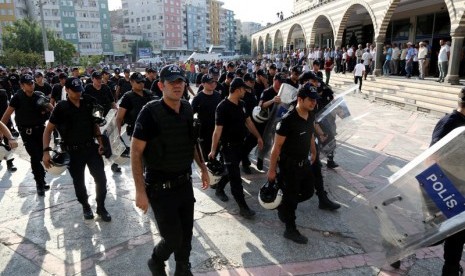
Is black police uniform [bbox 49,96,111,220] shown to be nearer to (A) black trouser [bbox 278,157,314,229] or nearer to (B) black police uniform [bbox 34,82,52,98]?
(A) black trouser [bbox 278,157,314,229]

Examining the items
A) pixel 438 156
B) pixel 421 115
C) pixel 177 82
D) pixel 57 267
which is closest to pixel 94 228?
pixel 57 267

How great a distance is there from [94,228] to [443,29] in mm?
18483

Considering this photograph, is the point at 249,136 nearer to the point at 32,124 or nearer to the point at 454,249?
the point at 32,124

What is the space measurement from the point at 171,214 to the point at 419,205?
76.8 inches

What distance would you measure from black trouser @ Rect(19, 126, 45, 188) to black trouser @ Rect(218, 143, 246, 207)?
3041mm

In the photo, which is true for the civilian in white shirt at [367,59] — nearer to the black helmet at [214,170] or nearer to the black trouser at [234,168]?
the black trouser at [234,168]

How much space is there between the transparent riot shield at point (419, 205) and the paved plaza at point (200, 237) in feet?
0.84

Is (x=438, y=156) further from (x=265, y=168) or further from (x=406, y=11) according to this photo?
(x=406, y=11)

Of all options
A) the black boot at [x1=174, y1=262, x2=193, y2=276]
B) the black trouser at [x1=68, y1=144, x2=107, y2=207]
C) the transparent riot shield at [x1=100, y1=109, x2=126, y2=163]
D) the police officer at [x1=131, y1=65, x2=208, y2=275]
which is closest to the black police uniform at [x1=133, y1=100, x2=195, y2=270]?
the police officer at [x1=131, y1=65, x2=208, y2=275]

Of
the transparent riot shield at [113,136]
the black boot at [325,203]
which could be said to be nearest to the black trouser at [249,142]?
the black boot at [325,203]

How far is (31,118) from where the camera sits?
5.26 m

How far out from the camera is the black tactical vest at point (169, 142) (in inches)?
105

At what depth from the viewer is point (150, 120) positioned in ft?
8.63

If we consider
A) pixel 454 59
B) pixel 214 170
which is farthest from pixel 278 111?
pixel 454 59
